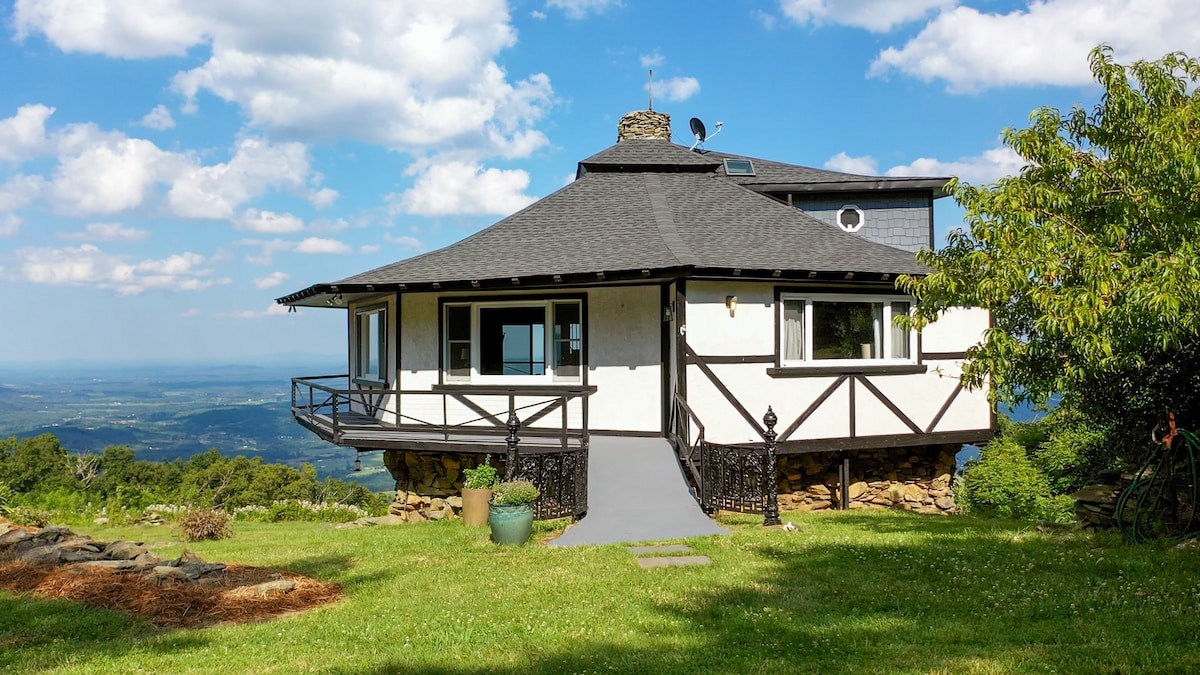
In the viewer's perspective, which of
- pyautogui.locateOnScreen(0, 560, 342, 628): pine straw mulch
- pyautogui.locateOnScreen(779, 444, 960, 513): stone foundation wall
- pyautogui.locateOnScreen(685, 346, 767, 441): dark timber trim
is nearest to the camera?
pyautogui.locateOnScreen(0, 560, 342, 628): pine straw mulch

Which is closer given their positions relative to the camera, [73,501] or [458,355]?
[458,355]

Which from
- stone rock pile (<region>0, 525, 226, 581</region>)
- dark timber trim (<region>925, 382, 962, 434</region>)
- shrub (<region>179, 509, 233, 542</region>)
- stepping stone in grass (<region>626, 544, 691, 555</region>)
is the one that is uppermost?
dark timber trim (<region>925, 382, 962, 434</region>)

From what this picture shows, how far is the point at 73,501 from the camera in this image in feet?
63.4

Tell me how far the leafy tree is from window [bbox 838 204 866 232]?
724 cm

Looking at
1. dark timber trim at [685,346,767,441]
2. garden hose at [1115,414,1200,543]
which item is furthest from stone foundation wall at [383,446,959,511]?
garden hose at [1115,414,1200,543]

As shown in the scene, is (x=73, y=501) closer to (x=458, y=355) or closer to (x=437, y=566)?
(x=458, y=355)

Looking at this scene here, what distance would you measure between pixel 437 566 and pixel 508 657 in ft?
11.5

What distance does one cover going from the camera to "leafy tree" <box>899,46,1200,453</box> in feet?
22.2

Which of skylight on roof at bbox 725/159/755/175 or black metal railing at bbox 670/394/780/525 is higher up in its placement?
skylight on roof at bbox 725/159/755/175

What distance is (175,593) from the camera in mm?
7156

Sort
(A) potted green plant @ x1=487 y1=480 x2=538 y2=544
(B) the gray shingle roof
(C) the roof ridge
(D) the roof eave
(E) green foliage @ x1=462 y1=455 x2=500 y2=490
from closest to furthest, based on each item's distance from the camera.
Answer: (A) potted green plant @ x1=487 y1=480 x2=538 y2=544, (E) green foliage @ x1=462 y1=455 x2=500 y2=490, (C) the roof ridge, (B) the gray shingle roof, (D) the roof eave

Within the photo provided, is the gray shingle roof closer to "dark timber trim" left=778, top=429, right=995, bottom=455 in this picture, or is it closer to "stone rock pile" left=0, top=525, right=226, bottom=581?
"dark timber trim" left=778, top=429, right=995, bottom=455

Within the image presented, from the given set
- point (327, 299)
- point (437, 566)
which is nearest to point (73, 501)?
point (327, 299)

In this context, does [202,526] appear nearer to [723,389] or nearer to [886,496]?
[723,389]
